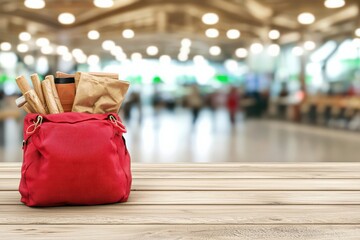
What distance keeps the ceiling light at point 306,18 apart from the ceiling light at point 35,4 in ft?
8.27

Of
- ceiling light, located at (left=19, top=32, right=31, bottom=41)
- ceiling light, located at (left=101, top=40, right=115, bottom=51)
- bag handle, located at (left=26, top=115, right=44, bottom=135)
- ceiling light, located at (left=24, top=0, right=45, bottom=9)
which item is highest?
ceiling light, located at (left=24, top=0, right=45, bottom=9)

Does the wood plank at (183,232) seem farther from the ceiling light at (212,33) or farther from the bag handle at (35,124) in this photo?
the ceiling light at (212,33)

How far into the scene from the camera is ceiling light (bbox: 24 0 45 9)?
5441 mm

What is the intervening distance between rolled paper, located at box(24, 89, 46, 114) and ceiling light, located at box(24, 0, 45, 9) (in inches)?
128

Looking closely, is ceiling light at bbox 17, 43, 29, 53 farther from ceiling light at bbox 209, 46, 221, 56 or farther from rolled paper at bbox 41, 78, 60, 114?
rolled paper at bbox 41, 78, 60, 114

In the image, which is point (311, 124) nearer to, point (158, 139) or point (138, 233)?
point (158, 139)

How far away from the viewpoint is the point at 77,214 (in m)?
2.22

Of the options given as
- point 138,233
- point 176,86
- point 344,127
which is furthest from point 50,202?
point 344,127

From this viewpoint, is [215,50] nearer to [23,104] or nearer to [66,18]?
[66,18]

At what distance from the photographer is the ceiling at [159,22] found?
216 inches

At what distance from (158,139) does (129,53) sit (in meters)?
1.08

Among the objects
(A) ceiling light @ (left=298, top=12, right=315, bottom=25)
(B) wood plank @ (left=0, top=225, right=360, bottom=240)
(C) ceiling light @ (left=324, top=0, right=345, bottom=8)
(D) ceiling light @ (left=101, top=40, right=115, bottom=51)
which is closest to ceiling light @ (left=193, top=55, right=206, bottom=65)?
(D) ceiling light @ (left=101, top=40, right=115, bottom=51)

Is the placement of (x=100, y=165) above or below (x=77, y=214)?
above

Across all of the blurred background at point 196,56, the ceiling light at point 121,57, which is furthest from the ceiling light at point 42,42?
the ceiling light at point 121,57
